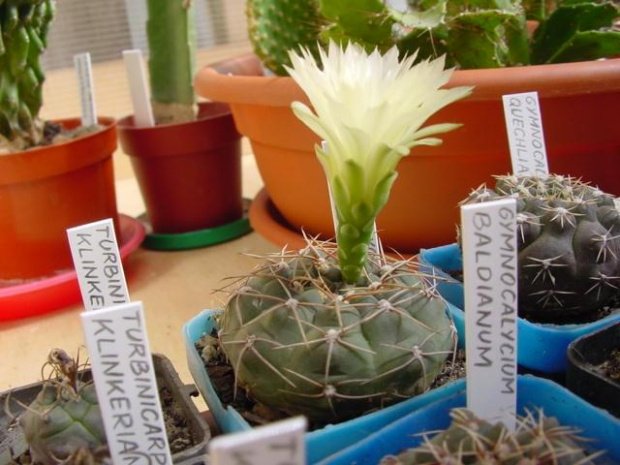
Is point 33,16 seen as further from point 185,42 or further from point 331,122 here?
point 331,122

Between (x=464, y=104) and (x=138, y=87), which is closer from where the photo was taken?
A: (x=464, y=104)

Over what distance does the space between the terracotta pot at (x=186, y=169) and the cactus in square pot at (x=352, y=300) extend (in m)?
0.67

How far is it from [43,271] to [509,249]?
0.78 meters

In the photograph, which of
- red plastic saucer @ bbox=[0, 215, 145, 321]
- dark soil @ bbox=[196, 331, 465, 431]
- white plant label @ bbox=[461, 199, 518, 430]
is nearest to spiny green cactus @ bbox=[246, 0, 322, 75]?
red plastic saucer @ bbox=[0, 215, 145, 321]

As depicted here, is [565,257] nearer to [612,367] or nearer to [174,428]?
[612,367]

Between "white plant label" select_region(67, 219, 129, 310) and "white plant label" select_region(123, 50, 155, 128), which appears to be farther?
"white plant label" select_region(123, 50, 155, 128)

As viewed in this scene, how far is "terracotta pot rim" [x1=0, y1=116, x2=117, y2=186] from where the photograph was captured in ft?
3.06

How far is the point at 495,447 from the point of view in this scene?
38 cm

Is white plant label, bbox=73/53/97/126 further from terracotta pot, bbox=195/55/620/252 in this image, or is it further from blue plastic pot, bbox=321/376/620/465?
blue plastic pot, bbox=321/376/620/465

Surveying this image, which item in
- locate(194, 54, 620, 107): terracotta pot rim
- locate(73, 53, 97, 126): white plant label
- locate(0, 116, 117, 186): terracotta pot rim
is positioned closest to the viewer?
locate(194, 54, 620, 107): terracotta pot rim

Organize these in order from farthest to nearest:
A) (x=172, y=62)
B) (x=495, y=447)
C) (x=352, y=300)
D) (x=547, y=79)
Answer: (x=172, y=62) → (x=547, y=79) → (x=352, y=300) → (x=495, y=447)

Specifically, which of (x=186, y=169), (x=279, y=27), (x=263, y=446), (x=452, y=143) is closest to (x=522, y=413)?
(x=263, y=446)

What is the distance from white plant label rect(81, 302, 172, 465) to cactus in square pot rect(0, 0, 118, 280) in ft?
2.08

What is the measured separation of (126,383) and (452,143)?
51cm
